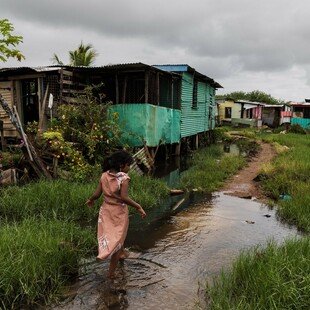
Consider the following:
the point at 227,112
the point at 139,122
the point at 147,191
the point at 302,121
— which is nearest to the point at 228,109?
→ the point at 227,112

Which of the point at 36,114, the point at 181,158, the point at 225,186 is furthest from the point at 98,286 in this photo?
the point at 181,158

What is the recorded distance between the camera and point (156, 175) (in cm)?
1166

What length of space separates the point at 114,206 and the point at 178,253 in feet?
5.30

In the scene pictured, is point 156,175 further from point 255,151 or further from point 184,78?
point 255,151

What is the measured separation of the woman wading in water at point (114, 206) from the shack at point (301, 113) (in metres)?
33.3

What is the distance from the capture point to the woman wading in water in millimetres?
4094

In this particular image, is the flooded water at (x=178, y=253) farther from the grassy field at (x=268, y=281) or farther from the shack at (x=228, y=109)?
the shack at (x=228, y=109)

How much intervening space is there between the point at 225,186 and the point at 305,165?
2.69m

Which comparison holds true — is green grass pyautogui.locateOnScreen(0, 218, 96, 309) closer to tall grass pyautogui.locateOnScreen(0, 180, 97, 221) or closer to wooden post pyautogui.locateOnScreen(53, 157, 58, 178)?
tall grass pyautogui.locateOnScreen(0, 180, 97, 221)

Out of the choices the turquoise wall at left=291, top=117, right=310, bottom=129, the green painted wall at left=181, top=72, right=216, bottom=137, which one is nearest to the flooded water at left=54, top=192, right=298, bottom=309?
the green painted wall at left=181, top=72, right=216, bottom=137

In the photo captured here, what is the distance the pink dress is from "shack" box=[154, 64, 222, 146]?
11.3m

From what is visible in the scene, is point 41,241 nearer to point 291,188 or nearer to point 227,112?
point 291,188

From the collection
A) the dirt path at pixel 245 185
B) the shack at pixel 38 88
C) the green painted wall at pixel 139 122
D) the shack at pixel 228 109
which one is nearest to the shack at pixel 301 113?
the shack at pixel 228 109

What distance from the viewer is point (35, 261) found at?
3854 millimetres
